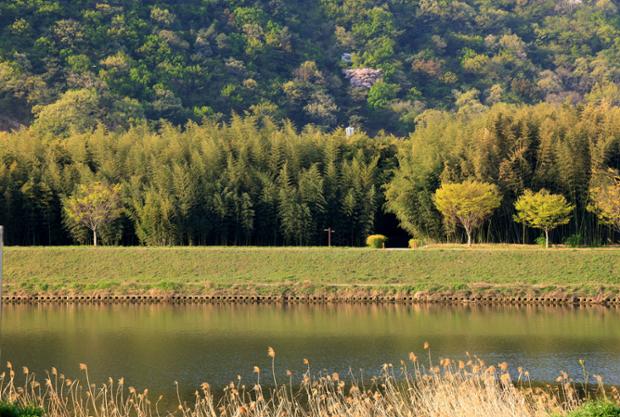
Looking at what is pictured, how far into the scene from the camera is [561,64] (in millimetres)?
103688

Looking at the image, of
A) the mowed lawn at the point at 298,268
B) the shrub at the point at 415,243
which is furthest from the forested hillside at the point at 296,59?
the mowed lawn at the point at 298,268

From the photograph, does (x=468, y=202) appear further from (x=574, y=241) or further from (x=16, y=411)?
(x=16, y=411)

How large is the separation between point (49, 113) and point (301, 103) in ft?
80.1

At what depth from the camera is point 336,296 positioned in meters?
34.1

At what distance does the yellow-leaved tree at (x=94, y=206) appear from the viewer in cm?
4278

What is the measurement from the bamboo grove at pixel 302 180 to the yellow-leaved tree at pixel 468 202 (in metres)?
1.13

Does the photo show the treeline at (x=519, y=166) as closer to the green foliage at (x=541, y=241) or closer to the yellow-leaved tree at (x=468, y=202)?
the green foliage at (x=541, y=241)

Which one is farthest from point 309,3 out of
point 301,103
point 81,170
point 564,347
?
point 564,347

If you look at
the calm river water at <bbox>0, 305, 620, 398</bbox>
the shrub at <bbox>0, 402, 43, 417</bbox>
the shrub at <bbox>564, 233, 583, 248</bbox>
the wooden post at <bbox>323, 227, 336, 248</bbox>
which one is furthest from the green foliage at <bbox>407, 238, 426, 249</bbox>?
the shrub at <bbox>0, 402, 43, 417</bbox>

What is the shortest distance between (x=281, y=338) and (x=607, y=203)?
18711 millimetres

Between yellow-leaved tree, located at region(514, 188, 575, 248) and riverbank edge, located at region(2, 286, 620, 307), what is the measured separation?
675cm

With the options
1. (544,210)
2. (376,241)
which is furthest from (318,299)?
(544,210)

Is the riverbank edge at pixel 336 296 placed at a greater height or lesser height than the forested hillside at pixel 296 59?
lesser

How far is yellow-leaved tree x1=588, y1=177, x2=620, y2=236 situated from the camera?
132 feet
